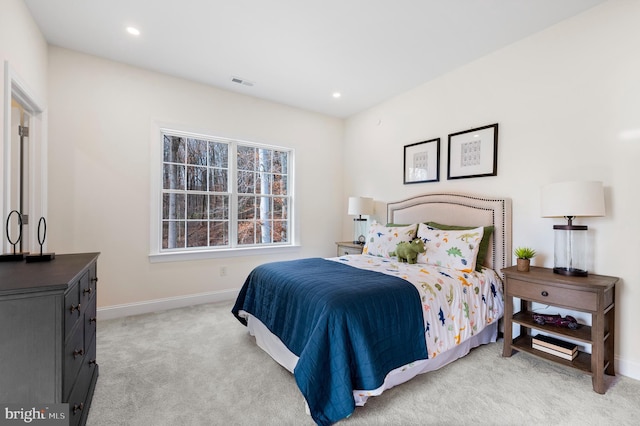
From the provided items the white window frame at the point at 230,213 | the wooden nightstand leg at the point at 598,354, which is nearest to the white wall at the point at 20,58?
the white window frame at the point at 230,213

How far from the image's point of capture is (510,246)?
9.11ft

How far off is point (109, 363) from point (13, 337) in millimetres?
1376

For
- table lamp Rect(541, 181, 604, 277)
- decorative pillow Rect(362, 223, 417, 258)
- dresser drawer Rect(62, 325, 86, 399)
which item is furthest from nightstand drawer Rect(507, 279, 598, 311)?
dresser drawer Rect(62, 325, 86, 399)

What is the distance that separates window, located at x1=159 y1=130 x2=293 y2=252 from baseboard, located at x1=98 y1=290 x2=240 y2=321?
59 centimetres

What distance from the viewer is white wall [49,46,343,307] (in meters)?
2.95

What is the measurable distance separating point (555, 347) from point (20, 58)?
14.9 ft

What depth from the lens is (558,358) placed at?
7.08 feet

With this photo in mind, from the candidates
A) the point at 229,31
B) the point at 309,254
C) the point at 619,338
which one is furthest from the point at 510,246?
the point at 229,31

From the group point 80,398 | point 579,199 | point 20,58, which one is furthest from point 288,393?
point 20,58

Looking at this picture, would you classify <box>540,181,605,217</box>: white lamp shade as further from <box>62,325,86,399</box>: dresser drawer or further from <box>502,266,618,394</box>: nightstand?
<box>62,325,86,399</box>: dresser drawer

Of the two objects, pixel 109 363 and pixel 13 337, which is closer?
pixel 13 337

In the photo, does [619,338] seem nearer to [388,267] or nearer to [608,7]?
[388,267]

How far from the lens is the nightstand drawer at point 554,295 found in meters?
1.97

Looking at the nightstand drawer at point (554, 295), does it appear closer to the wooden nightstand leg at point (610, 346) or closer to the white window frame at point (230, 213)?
the wooden nightstand leg at point (610, 346)
